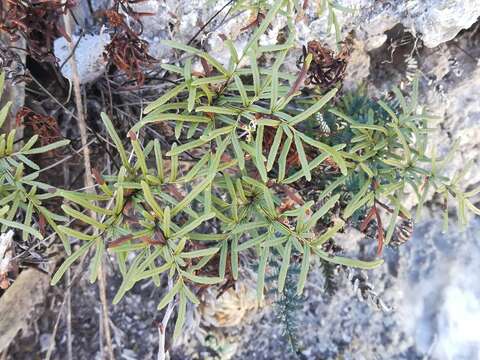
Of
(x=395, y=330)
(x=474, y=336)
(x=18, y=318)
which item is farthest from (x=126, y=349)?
(x=474, y=336)

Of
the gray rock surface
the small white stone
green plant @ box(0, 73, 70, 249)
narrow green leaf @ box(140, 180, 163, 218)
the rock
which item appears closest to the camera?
narrow green leaf @ box(140, 180, 163, 218)

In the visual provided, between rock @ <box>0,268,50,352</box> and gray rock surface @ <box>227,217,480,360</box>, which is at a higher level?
rock @ <box>0,268,50,352</box>

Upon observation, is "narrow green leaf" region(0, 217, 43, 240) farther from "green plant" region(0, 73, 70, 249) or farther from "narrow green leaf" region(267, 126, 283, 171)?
"narrow green leaf" region(267, 126, 283, 171)

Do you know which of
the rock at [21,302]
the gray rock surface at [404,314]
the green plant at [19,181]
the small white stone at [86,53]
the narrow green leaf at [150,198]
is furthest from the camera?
the gray rock surface at [404,314]

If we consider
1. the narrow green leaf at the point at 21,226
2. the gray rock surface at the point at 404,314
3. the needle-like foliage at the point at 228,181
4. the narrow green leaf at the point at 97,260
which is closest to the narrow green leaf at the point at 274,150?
the needle-like foliage at the point at 228,181

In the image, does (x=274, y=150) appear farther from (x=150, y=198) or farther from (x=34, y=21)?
(x=34, y=21)

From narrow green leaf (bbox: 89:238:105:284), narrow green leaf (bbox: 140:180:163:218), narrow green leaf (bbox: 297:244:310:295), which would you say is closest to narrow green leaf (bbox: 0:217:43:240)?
narrow green leaf (bbox: 89:238:105:284)

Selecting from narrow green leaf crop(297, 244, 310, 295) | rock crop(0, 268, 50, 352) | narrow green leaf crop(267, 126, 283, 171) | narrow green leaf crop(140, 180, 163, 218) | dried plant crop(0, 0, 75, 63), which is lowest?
rock crop(0, 268, 50, 352)

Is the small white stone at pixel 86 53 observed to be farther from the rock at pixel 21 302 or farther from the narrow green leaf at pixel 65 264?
the rock at pixel 21 302

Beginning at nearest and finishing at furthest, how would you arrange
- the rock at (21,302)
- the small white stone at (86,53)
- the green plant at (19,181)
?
the green plant at (19,181)
the small white stone at (86,53)
the rock at (21,302)

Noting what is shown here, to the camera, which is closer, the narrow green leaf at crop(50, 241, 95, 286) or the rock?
the narrow green leaf at crop(50, 241, 95, 286)

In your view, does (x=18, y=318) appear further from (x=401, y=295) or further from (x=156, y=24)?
(x=401, y=295)
